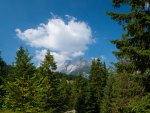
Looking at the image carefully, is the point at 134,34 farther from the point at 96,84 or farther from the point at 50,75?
the point at 96,84

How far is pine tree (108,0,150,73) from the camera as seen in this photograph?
19625 mm

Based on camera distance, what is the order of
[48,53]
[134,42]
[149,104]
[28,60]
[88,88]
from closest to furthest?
[149,104]
[134,42]
[28,60]
[48,53]
[88,88]

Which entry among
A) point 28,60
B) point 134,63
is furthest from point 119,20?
point 28,60

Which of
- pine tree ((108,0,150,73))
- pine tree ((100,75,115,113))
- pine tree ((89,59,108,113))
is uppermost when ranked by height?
pine tree ((89,59,108,113))

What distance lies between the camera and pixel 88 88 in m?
93.2

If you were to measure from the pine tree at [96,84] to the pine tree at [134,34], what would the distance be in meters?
72.7

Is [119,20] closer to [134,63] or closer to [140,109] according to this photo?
[134,63]

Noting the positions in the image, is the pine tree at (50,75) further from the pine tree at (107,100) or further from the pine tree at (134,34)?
the pine tree at (134,34)

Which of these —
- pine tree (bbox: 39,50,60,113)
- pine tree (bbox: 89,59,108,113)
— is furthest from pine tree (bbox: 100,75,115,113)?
pine tree (bbox: 39,50,60,113)

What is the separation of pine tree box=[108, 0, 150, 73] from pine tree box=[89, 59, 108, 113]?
239 feet

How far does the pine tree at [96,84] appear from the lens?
93.4 m

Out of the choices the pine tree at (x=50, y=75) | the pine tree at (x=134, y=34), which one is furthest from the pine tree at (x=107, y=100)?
the pine tree at (x=134, y=34)

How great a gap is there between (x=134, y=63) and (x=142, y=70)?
715 mm

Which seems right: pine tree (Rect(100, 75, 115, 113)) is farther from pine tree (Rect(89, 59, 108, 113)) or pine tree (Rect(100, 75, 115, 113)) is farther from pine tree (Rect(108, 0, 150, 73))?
pine tree (Rect(108, 0, 150, 73))
